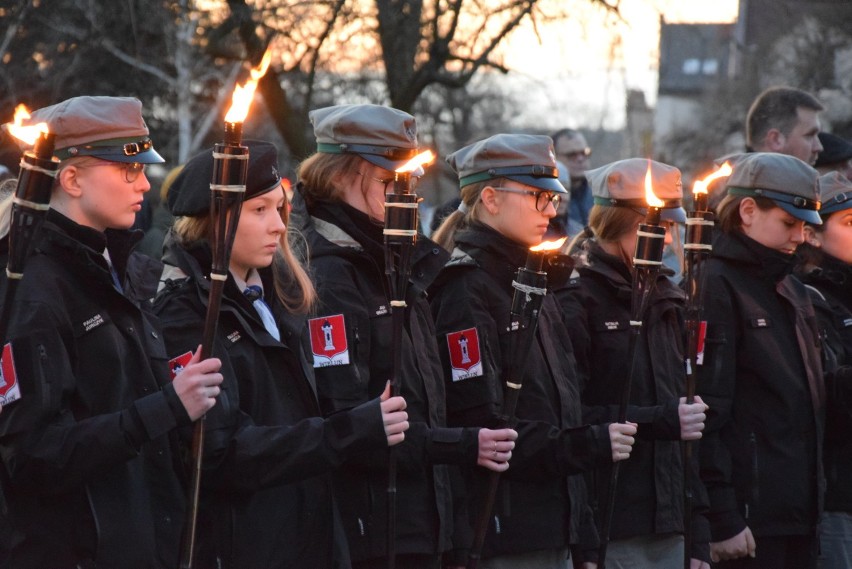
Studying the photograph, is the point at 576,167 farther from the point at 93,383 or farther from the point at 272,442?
the point at 93,383

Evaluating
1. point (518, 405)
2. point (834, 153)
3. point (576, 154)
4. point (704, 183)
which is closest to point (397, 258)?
point (518, 405)

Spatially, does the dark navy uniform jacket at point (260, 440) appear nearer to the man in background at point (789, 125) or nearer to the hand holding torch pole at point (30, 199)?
the hand holding torch pole at point (30, 199)

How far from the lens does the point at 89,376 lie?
13.2 feet

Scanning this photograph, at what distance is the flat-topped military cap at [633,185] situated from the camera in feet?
20.9

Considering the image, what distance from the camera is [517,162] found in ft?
18.6

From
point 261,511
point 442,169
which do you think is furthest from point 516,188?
point 442,169

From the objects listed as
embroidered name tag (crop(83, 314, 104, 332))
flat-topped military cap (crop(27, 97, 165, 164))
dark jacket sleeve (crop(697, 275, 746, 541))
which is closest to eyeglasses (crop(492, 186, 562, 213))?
dark jacket sleeve (crop(697, 275, 746, 541))

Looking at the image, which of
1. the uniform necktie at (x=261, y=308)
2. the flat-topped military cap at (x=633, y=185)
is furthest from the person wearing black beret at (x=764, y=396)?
the uniform necktie at (x=261, y=308)

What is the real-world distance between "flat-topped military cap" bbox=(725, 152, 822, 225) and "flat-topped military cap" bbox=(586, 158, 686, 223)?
0.40 metres

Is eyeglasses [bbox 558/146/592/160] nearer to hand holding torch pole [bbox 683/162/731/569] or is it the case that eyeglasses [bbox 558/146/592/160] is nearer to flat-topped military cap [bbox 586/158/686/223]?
flat-topped military cap [bbox 586/158/686/223]

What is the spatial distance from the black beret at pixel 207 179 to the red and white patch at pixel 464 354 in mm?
1062

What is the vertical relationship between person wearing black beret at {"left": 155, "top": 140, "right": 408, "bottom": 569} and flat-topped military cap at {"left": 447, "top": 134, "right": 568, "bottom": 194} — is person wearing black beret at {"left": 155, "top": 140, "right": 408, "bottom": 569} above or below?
below

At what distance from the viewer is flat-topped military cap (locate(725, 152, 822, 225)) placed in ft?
21.6

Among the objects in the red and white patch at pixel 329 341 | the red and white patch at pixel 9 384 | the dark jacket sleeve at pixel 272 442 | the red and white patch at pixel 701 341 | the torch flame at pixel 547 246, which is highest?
the torch flame at pixel 547 246
